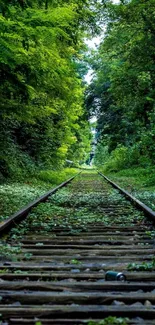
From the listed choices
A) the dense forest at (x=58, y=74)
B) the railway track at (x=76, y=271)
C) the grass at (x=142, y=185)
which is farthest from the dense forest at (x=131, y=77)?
the railway track at (x=76, y=271)

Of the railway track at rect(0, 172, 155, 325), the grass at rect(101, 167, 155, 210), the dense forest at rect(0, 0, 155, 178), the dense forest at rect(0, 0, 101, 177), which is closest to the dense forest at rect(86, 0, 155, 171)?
the dense forest at rect(0, 0, 155, 178)

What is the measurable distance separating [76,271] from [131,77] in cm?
1848

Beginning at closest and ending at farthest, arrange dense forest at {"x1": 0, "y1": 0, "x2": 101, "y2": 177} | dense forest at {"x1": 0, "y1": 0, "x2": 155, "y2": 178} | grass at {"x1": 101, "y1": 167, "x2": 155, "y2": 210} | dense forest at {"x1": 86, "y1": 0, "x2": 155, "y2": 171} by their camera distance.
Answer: dense forest at {"x1": 0, "y1": 0, "x2": 101, "y2": 177}
dense forest at {"x1": 0, "y1": 0, "x2": 155, "y2": 178}
grass at {"x1": 101, "y1": 167, "x2": 155, "y2": 210}
dense forest at {"x1": 86, "y1": 0, "x2": 155, "y2": 171}

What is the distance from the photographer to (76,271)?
3518 mm

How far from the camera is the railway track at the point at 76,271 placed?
2.52 meters

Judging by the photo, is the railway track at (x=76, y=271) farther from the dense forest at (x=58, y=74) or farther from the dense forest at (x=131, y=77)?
the dense forest at (x=131, y=77)

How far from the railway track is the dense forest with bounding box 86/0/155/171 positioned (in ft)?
32.3

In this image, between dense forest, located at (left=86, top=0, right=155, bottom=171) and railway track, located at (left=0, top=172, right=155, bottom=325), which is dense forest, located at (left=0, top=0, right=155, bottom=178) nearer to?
dense forest, located at (left=86, top=0, right=155, bottom=171)

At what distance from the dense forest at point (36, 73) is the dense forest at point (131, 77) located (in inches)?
71.6

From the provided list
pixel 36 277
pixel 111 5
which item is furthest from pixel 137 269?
pixel 111 5

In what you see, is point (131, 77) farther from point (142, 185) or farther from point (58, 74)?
point (58, 74)

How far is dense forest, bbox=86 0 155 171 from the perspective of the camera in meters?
17.6

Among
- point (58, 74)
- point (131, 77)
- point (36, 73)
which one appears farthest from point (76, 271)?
point (131, 77)

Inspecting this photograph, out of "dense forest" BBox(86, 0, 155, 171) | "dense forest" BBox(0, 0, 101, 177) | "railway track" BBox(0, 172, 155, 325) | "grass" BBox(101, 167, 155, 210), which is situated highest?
"dense forest" BBox(86, 0, 155, 171)
